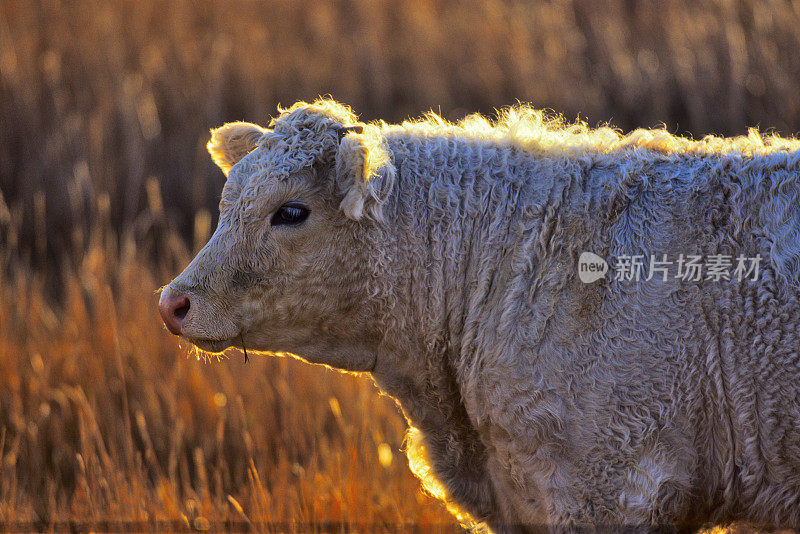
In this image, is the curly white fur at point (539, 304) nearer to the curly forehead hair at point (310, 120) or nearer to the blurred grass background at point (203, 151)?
the curly forehead hair at point (310, 120)

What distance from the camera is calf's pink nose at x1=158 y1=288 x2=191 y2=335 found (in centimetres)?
259

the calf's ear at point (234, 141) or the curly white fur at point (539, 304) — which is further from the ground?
the calf's ear at point (234, 141)

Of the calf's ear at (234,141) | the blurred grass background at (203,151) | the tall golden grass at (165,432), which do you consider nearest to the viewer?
the calf's ear at (234,141)

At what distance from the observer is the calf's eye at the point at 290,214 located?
8.79ft

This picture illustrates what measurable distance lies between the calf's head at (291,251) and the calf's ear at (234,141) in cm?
29

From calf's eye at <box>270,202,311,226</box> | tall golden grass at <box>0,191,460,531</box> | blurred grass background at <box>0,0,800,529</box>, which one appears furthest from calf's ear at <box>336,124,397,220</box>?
blurred grass background at <box>0,0,800,529</box>

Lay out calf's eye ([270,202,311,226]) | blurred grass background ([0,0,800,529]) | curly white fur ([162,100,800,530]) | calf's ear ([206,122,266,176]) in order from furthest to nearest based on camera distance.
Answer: blurred grass background ([0,0,800,529]) < calf's ear ([206,122,266,176]) < calf's eye ([270,202,311,226]) < curly white fur ([162,100,800,530])

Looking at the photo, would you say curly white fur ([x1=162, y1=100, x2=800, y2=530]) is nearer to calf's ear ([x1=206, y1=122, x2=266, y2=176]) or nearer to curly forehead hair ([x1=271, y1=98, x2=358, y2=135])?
curly forehead hair ([x1=271, y1=98, x2=358, y2=135])

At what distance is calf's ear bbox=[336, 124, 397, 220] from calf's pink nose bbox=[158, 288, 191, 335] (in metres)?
0.63

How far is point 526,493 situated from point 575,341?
1.83ft

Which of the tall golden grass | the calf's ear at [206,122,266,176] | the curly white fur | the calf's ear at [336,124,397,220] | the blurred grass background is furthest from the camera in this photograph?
the blurred grass background

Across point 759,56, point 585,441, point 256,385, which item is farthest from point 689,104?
point 585,441

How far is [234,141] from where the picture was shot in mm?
3076

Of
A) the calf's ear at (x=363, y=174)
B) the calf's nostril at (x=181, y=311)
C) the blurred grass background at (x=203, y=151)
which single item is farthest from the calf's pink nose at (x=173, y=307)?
the blurred grass background at (x=203, y=151)
